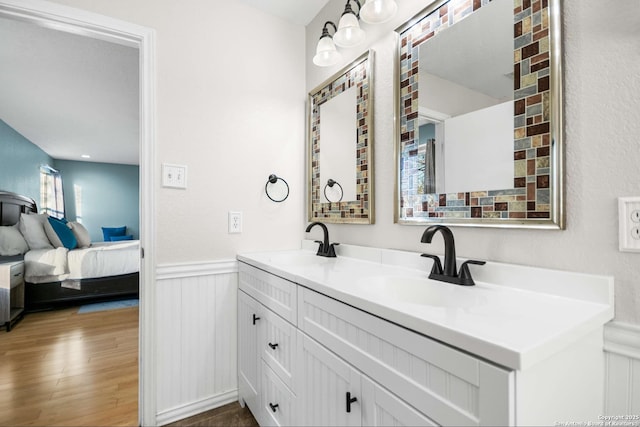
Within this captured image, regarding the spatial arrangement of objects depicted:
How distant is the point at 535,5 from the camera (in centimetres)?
92

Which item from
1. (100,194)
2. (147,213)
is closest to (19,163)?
(100,194)

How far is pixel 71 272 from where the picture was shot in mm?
3516

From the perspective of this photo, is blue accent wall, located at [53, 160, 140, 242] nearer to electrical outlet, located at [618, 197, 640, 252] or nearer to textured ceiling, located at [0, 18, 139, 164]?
textured ceiling, located at [0, 18, 139, 164]

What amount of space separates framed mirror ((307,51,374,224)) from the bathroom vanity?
412 mm

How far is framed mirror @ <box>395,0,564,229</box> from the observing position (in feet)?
2.94

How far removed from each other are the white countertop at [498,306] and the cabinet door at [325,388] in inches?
8.0

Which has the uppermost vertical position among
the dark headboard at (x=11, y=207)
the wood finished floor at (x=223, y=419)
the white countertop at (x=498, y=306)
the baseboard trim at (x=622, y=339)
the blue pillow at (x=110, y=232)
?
the dark headboard at (x=11, y=207)

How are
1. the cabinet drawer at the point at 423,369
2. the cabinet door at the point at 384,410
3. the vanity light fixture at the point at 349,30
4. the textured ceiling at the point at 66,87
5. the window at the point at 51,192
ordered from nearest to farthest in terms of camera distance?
the cabinet drawer at the point at 423,369 < the cabinet door at the point at 384,410 < the vanity light fixture at the point at 349,30 < the textured ceiling at the point at 66,87 < the window at the point at 51,192

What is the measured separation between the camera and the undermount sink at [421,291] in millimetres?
860

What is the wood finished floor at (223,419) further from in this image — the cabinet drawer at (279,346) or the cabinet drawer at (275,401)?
the cabinet drawer at (279,346)

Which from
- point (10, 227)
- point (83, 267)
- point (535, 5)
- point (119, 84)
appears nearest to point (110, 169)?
point (10, 227)

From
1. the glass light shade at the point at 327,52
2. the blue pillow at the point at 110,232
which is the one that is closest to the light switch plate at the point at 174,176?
the glass light shade at the point at 327,52

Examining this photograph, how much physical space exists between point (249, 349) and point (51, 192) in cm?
643

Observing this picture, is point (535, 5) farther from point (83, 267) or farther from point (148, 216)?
point (83, 267)
